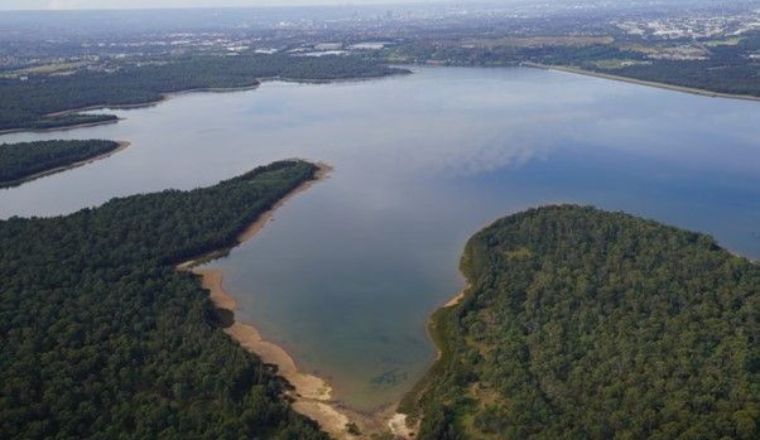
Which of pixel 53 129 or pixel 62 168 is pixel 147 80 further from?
pixel 62 168

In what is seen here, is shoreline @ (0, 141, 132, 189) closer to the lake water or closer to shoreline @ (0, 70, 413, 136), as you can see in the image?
the lake water

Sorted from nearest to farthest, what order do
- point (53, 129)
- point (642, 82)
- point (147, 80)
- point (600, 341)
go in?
point (600, 341) → point (53, 129) → point (642, 82) → point (147, 80)

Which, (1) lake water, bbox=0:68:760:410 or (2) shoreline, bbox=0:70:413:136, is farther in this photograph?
(2) shoreline, bbox=0:70:413:136

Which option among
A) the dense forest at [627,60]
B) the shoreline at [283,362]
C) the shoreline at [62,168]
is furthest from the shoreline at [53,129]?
the dense forest at [627,60]

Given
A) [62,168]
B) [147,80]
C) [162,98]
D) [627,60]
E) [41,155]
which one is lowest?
[62,168]

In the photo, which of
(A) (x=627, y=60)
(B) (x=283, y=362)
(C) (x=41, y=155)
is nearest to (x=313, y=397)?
(B) (x=283, y=362)

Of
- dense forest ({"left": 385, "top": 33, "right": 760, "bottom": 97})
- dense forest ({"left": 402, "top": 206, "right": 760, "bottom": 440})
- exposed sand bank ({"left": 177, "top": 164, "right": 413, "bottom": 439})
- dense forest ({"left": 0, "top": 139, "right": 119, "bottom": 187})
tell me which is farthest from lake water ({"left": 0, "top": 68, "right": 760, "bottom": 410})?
dense forest ({"left": 385, "top": 33, "right": 760, "bottom": 97})
